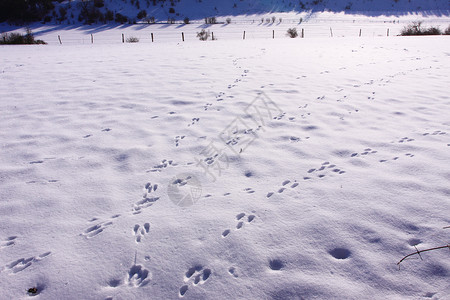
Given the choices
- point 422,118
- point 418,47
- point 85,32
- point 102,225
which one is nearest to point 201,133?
point 102,225

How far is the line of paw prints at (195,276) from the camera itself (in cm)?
201

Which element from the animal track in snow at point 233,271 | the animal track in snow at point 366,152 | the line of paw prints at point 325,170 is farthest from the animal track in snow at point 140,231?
the animal track in snow at point 366,152

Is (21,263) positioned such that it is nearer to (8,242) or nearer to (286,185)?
(8,242)

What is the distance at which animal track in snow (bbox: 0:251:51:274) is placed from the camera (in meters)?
2.16

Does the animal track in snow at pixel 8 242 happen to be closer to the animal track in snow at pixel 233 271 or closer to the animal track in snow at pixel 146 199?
the animal track in snow at pixel 146 199

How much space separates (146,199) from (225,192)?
832 millimetres

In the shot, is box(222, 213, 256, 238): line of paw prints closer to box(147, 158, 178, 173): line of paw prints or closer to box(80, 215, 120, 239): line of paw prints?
box(80, 215, 120, 239): line of paw prints

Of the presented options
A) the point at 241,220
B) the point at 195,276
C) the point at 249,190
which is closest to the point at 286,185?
the point at 249,190

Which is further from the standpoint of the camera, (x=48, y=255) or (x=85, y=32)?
(x=85, y=32)

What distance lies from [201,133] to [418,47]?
11.9 m

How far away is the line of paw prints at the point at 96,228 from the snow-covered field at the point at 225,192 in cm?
1

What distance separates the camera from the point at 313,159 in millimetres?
3572

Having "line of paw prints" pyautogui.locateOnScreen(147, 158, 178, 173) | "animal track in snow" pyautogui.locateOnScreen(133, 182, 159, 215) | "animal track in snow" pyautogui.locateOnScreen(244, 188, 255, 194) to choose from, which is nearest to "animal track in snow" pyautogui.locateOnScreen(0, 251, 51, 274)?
"animal track in snow" pyautogui.locateOnScreen(133, 182, 159, 215)

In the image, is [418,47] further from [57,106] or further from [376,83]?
[57,106]
